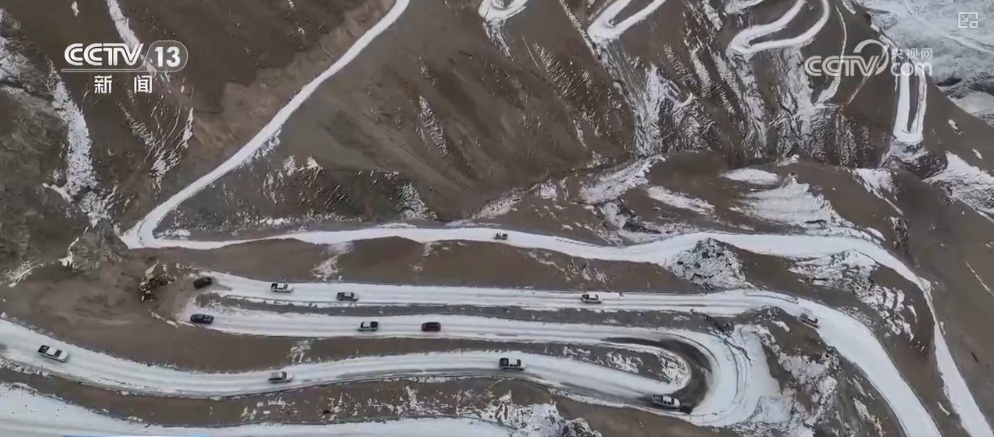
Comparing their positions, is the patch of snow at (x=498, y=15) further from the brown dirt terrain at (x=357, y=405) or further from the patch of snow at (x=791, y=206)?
the brown dirt terrain at (x=357, y=405)

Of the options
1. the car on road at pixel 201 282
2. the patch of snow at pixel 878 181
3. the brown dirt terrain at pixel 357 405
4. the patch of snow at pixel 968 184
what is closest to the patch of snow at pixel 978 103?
the patch of snow at pixel 968 184

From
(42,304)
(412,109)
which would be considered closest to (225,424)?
(42,304)

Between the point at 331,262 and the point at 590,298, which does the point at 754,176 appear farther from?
the point at 331,262

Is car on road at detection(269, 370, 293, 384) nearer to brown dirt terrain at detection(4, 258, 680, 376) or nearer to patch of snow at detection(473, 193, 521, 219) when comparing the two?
brown dirt terrain at detection(4, 258, 680, 376)

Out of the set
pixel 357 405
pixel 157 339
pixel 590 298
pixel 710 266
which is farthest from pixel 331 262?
pixel 710 266

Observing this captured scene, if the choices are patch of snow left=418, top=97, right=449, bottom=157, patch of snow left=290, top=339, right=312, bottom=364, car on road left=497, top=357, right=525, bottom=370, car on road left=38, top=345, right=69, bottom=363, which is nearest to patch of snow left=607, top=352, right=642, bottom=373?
car on road left=497, top=357, right=525, bottom=370

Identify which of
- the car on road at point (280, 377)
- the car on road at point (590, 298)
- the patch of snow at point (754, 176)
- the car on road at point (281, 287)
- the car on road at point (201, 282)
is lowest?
the car on road at point (280, 377)
